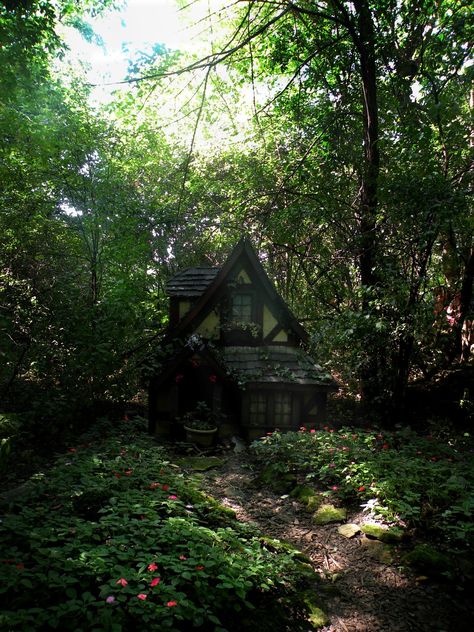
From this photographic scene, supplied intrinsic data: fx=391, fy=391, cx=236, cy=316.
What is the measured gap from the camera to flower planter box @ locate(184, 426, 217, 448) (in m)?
9.29

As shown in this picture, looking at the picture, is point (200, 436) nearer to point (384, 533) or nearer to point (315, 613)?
point (384, 533)

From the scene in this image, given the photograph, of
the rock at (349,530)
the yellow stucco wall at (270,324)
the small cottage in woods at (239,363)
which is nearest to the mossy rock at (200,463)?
the small cottage in woods at (239,363)

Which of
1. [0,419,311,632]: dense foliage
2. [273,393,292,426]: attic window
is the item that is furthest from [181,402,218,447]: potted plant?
[0,419,311,632]: dense foliage

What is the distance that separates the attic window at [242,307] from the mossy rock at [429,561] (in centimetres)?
719

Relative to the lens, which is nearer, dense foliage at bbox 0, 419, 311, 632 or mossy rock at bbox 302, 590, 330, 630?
dense foliage at bbox 0, 419, 311, 632

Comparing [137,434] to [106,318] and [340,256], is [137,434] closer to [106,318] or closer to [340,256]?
[106,318]

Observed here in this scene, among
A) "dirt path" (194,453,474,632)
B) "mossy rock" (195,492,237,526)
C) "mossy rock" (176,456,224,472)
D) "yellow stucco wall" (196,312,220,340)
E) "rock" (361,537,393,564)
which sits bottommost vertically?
"mossy rock" (176,456,224,472)

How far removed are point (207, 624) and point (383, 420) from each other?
8.23 m

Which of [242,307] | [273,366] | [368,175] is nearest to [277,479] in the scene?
[273,366]

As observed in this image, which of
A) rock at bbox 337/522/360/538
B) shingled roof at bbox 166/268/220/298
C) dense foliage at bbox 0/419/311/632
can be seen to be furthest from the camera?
shingled roof at bbox 166/268/220/298

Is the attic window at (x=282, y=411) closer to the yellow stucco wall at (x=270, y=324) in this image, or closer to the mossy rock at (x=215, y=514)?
the yellow stucco wall at (x=270, y=324)

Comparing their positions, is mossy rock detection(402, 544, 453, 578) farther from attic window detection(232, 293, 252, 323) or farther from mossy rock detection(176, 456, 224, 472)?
attic window detection(232, 293, 252, 323)

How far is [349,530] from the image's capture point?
17.1 ft

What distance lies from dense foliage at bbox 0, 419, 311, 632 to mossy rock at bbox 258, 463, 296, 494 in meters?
1.81
